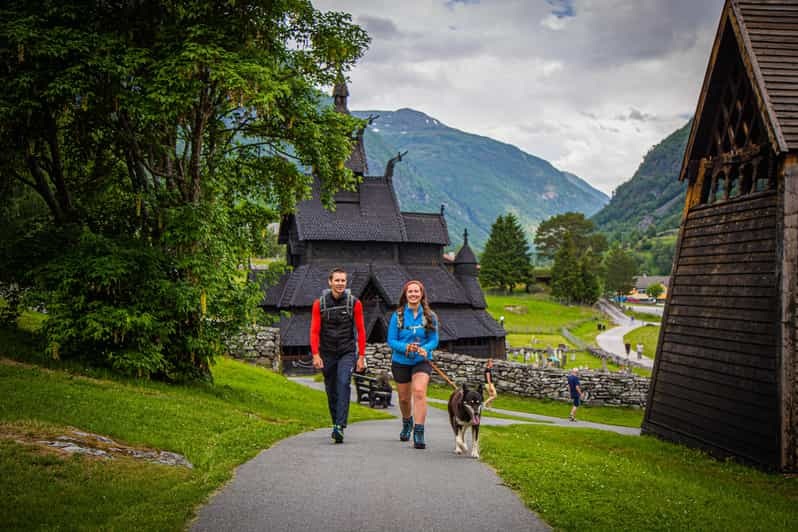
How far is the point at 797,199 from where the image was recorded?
13.6 meters

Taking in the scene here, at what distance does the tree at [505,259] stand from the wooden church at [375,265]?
62681 millimetres

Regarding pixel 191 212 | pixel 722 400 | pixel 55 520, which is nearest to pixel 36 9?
pixel 191 212

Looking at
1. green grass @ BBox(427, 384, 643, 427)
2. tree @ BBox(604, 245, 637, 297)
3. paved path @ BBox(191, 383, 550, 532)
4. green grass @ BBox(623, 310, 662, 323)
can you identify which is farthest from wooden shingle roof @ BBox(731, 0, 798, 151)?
tree @ BBox(604, 245, 637, 297)

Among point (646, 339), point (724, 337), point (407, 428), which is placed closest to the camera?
point (407, 428)

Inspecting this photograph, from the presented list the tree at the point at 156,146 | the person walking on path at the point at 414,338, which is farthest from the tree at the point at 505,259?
the person walking on path at the point at 414,338

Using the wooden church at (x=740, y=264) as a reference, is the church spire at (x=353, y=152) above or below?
above

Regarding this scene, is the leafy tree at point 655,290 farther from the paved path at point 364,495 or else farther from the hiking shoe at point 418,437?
the paved path at point 364,495

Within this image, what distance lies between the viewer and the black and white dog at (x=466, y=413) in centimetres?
888

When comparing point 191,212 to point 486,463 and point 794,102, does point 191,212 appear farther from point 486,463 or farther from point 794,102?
point 794,102

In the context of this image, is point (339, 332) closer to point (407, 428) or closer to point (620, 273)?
point (407, 428)

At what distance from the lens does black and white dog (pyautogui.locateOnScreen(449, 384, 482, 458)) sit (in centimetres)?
888

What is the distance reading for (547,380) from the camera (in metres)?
30.2

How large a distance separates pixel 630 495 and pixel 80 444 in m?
6.86

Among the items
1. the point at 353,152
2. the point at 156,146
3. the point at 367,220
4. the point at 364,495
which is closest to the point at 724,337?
the point at 364,495
